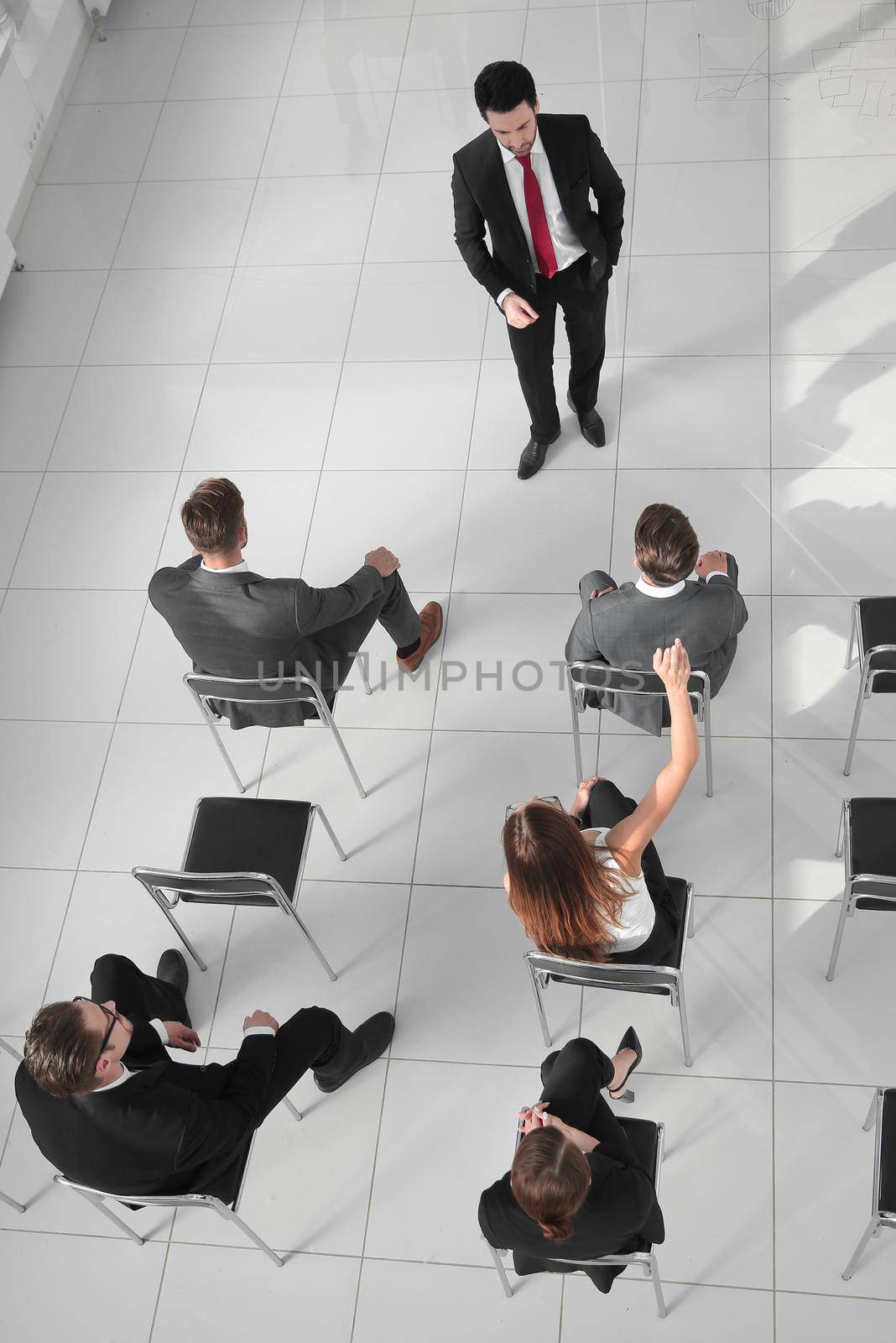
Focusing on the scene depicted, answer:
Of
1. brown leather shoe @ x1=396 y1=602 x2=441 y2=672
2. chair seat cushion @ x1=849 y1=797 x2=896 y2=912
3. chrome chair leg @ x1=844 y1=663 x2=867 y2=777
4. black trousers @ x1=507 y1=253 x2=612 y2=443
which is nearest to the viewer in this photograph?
chair seat cushion @ x1=849 y1=797 x2=896 y2=912

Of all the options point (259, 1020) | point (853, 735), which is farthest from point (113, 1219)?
point (853, 735)

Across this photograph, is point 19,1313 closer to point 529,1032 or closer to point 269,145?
point 529,1032

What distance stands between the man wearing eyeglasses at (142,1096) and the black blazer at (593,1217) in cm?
71

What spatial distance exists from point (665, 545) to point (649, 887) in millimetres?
901

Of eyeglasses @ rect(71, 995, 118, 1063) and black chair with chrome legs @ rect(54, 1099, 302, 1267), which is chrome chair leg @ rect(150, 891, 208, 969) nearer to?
eyeglasses @ rect(71, 995, 118, 1063)

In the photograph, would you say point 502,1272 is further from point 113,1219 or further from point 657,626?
point 657,626

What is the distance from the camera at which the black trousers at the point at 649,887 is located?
2838 millimetres

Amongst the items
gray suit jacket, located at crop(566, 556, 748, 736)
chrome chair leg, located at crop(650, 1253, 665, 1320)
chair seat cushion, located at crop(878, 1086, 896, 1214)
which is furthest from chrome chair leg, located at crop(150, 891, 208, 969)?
chair seat cushion, located at crop(878, 1086, 896, 1214)

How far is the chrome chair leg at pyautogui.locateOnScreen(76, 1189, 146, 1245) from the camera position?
2.66m

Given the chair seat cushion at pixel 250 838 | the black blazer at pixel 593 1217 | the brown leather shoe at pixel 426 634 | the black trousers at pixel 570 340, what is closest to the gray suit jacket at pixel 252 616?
the chair seat cushion at pixel 250 838

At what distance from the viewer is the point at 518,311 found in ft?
12.2

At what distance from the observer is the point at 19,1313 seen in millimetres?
3082

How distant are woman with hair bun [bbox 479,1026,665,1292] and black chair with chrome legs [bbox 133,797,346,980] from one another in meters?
0.91

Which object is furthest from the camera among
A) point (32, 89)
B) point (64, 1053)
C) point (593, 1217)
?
point (32, 89)
